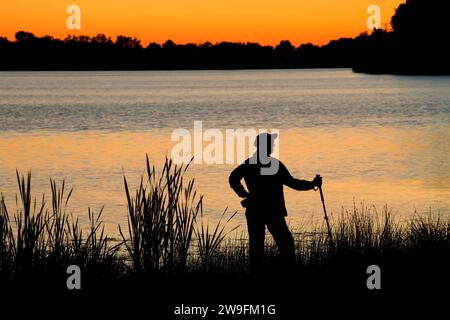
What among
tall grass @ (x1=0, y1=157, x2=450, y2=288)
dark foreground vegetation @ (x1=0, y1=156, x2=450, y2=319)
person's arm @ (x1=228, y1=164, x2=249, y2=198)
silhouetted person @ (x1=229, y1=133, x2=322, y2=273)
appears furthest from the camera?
person's arm @ (x1=228, y1=164, x2=249, y2=198)

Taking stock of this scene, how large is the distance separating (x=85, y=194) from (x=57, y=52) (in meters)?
158

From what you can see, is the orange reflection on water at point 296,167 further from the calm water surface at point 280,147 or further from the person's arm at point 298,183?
the person's arm at point 298,183

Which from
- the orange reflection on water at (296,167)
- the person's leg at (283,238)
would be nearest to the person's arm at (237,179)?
the person's leg at (283,238)

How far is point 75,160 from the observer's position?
3806 cm

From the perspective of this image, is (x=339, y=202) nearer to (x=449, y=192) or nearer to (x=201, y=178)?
(x=449, y=192)

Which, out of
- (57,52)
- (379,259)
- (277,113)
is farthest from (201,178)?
(57,52)

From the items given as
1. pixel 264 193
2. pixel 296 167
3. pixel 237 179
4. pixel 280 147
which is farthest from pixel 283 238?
pixel 280 147

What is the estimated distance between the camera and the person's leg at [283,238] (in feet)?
37.0

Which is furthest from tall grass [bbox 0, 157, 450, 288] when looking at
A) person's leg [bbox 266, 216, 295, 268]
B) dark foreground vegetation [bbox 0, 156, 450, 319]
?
person's leg [bbox 266, 216, 295, 268]

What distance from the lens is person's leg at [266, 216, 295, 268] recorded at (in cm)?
1129

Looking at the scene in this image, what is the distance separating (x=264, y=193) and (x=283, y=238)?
2.08 feet

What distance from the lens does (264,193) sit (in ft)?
36.7

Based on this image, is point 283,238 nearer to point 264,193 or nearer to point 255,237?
point 255,237

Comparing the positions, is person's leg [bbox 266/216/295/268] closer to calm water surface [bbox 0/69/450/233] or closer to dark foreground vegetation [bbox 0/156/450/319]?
dark foreground vegetation [bbox 0/156/450/319]
